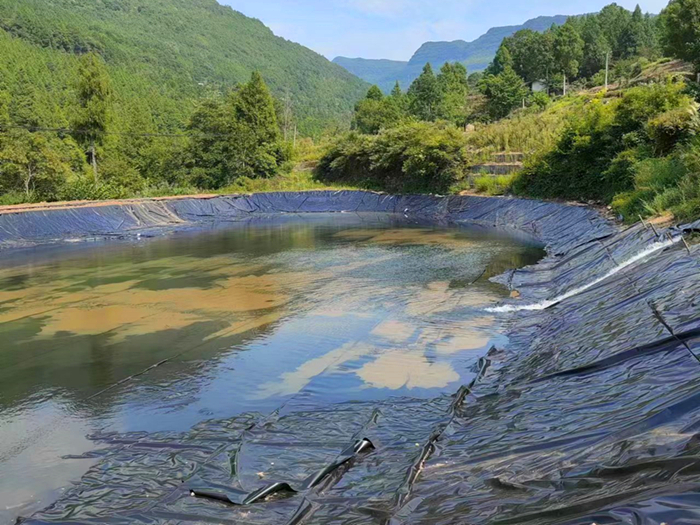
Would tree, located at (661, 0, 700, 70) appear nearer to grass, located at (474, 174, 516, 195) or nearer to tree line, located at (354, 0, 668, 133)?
tree line, located at (354, 0, 668, 133)

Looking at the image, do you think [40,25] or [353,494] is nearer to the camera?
[353,494]

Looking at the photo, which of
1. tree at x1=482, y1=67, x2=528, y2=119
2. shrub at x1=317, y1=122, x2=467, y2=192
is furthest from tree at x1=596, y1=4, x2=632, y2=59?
shrub at x1=317, y1=122, x2=467, y2=192

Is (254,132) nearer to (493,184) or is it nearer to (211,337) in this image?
(493,184)

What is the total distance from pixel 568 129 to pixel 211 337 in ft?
55.5

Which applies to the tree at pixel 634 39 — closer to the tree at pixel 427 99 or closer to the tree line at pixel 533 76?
the tree line at pixel 533 76

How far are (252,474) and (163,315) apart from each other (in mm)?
6005

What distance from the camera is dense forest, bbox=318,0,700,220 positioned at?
558 inches

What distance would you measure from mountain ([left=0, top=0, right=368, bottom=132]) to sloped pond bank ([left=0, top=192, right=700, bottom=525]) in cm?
4146

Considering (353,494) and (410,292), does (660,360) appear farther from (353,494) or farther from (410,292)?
(410,292)

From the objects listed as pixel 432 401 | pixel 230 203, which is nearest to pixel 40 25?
pixel 230 203

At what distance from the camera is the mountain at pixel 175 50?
68312 millimetres

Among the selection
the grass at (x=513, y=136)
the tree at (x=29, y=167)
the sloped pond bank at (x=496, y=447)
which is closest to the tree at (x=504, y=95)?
the grass at (x=513, y=136)

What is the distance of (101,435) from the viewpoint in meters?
5.43

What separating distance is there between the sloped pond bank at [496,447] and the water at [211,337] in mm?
423
